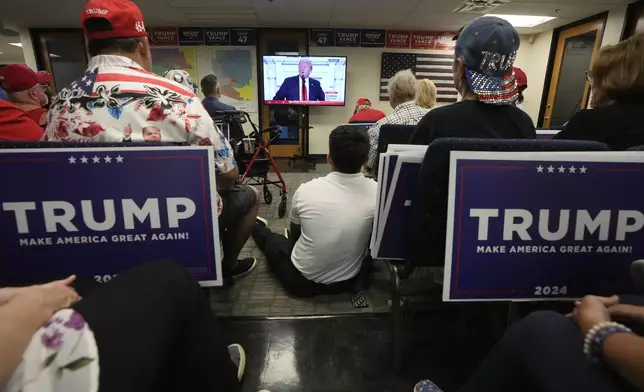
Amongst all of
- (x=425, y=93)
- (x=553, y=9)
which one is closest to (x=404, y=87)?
(x=425, y=93)

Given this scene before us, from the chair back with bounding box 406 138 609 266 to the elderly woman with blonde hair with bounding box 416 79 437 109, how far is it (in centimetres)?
183

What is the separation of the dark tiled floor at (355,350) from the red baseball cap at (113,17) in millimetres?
1198

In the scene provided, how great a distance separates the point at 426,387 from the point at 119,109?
132cm

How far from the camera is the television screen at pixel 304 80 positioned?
589cm

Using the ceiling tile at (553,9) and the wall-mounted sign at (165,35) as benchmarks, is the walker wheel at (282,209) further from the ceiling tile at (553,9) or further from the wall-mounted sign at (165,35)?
the wall-mounted sign at (165,35)

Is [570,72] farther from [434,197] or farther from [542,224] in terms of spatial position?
[434,197]

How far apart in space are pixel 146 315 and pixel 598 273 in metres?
1.22

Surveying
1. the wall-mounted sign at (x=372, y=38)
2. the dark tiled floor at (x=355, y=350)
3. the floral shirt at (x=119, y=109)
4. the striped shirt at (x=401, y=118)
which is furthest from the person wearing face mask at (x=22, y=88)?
the wall-mounted sign at (x=372, y=38)

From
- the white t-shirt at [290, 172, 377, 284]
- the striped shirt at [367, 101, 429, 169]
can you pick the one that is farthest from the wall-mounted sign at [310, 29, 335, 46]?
the white t-shirt at [290, 172, 377, 284]

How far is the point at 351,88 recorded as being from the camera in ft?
20.8

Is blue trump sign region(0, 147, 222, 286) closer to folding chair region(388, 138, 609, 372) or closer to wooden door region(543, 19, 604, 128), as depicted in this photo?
folding chair region(388, 138, 609, 372)


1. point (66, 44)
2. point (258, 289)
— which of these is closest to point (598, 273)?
point (258, 289)

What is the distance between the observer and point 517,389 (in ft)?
2.55

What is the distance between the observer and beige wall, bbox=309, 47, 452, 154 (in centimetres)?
614
